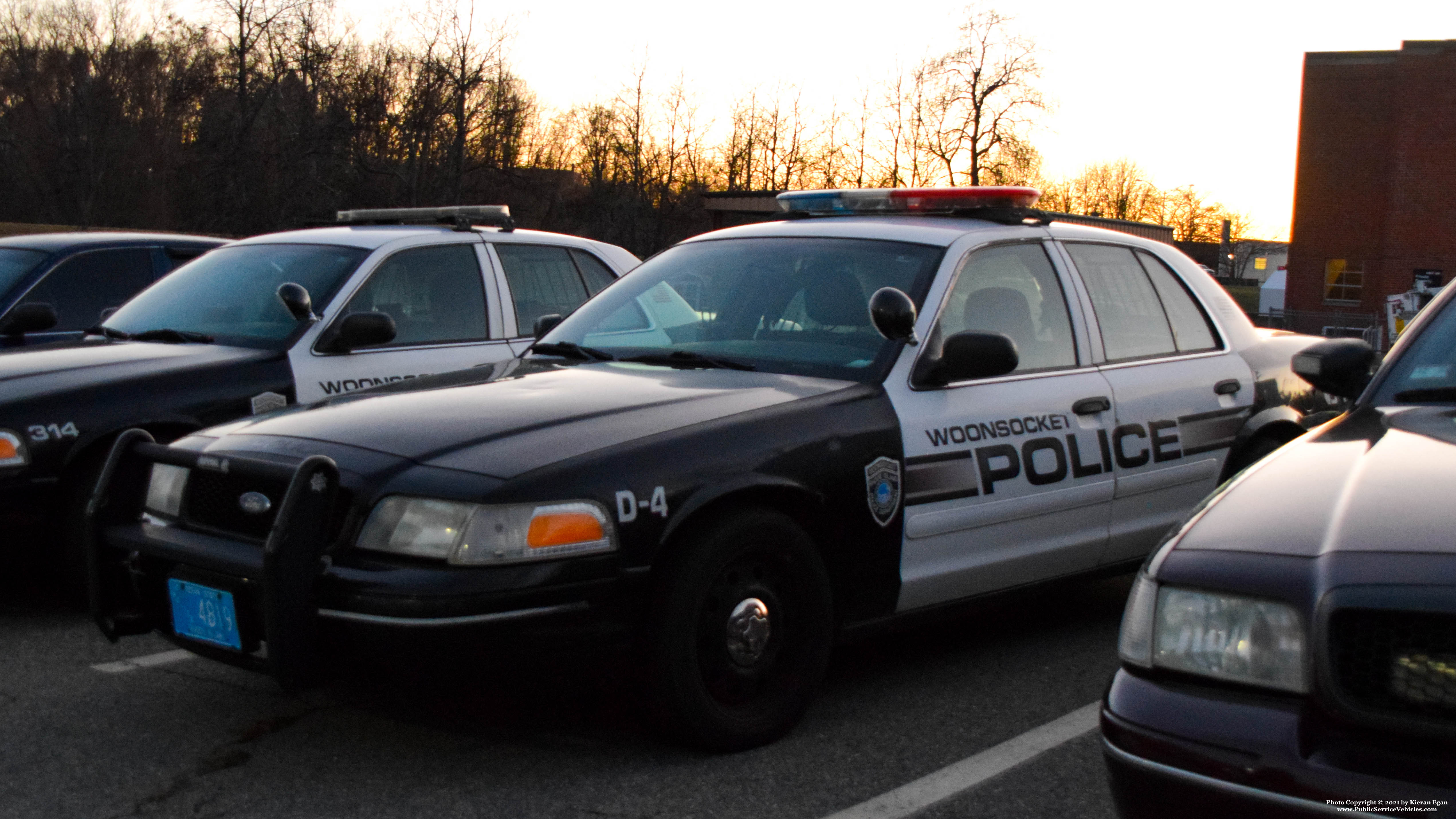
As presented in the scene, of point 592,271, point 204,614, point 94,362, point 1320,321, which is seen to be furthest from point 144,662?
point 1320,321

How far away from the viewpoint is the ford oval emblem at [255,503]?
343 centimetres

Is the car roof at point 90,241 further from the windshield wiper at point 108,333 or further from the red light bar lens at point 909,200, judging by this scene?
the red light bar lens at point 909,200

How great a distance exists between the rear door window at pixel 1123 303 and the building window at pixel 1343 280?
45.6m

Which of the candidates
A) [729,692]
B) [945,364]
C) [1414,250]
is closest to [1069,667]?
[945,364]

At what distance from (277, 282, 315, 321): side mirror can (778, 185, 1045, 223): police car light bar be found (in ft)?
7.03

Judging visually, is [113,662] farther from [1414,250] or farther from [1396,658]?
[1414,250]

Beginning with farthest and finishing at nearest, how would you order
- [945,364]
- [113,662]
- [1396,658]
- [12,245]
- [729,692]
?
1. [12,245]
2. [113,662]
3. [945,364]
4. [729,692]
5. [1396,658]

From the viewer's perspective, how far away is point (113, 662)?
456cm

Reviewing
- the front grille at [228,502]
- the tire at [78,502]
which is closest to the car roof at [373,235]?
the tire at [78,502]

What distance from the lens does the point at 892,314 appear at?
13.5 feet

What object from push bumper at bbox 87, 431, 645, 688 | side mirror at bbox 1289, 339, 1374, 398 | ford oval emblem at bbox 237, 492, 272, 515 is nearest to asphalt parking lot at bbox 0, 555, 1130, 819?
push bumper at bbox 87, 431, 645, 688

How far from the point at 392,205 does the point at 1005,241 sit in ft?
137

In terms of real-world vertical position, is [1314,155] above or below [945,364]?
above

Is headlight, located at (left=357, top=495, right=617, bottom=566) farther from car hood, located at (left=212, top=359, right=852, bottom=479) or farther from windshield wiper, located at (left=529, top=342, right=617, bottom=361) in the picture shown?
windshield wiper, located at (left=529, top=342, right=617, bottom=361)
